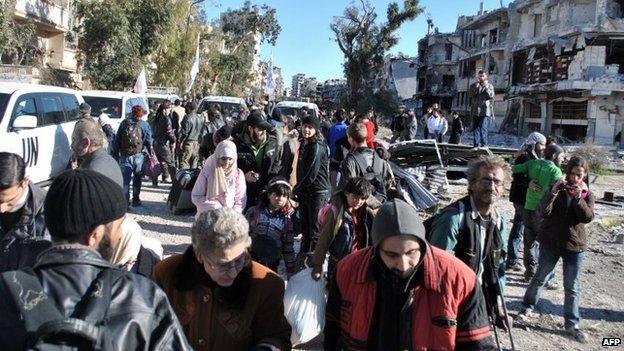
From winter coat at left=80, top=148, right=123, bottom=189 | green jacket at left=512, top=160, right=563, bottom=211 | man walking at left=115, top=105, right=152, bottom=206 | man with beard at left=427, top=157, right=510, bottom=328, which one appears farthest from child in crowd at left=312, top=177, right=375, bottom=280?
man walking at left=115, top=105, right=152, bottom=206

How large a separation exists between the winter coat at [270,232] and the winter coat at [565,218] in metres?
2.58

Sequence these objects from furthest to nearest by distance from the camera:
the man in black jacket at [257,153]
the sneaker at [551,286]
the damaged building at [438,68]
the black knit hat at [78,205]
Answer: the damaged building at [438,68] < the sneaker at [551,286] < the man in black jacket at [257,153] < the black knit hat at [78,205]

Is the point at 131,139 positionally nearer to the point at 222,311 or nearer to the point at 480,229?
the point at 480,229

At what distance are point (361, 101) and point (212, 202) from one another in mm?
39108

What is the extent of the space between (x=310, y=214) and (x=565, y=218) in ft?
8.41

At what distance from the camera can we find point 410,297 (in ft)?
8.23

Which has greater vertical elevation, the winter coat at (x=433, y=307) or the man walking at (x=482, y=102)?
the man walking at (x=482, y=102)

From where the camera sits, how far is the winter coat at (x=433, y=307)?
8.08 feet

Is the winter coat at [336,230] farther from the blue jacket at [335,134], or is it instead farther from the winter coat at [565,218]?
the blue jacket at [335,134]

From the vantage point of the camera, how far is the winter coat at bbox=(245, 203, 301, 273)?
14.9 feet

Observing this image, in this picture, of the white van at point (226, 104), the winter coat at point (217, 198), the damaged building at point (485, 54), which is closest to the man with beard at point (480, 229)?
the winter coat at point (217, 198)

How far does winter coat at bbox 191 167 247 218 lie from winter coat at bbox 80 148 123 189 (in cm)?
77

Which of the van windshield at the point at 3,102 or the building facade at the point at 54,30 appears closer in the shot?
the van windshield at the point at 3,102

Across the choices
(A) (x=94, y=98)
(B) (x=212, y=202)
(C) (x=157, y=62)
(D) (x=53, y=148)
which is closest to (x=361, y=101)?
(C) (x=157, y=62)
